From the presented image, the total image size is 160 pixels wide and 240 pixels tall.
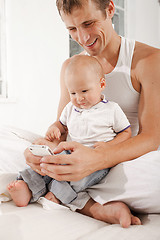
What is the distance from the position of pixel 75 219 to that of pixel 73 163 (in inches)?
7.7

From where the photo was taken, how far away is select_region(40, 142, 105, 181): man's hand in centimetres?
104

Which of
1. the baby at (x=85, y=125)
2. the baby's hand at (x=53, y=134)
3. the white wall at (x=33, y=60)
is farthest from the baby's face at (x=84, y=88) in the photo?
the white wall at (x=33, y=60)

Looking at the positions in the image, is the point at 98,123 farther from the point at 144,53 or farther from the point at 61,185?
the point at 144,53

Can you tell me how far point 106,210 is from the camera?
3.55 ft

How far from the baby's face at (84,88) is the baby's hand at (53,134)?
0.17 metres

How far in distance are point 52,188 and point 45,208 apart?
11 cm

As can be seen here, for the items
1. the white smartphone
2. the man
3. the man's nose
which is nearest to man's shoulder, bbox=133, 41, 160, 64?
the man

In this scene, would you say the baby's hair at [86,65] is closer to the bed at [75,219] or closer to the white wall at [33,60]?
the bed at [75,219]

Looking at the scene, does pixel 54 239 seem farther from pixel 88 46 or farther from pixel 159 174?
pixel 88 46

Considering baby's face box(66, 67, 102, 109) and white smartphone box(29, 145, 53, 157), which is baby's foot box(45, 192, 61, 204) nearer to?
white smartphone box(29, 145, 53, 157)

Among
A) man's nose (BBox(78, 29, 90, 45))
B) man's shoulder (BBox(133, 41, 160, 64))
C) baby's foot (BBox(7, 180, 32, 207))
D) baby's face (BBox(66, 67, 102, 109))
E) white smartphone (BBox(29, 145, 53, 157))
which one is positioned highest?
man's nose (BBox(78, 29, 90, 45))

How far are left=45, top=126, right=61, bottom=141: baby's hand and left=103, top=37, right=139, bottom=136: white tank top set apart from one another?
39 cm

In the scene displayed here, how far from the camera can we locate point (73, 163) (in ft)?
3.41

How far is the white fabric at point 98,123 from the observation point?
4.28 feet
